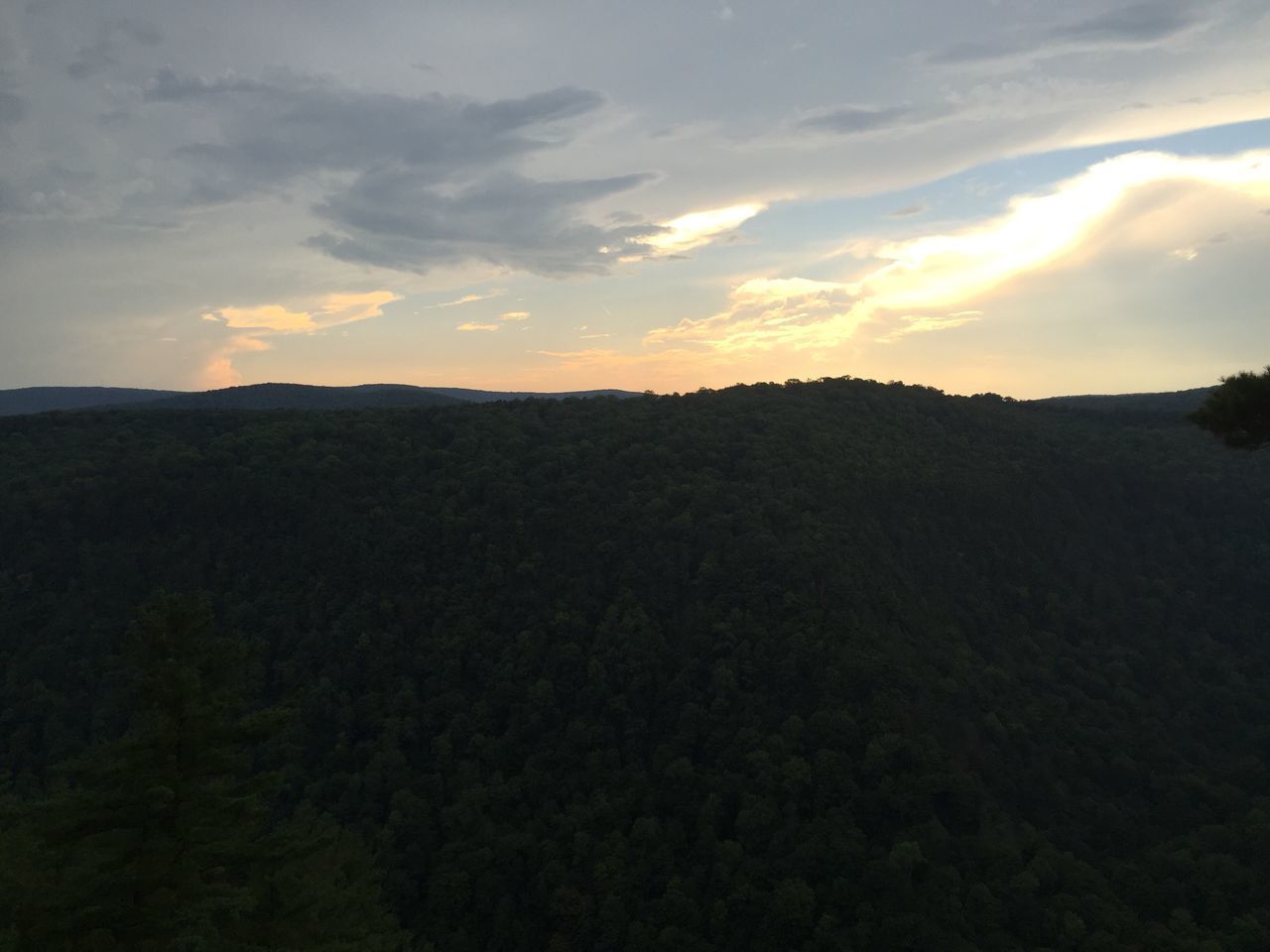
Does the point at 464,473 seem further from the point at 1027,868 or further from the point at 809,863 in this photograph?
the point at 1027,868

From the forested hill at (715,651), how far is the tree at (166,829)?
27.7ft

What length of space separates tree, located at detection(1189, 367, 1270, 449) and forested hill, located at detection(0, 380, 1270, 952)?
9303 mm

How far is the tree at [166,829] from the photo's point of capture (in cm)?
1802

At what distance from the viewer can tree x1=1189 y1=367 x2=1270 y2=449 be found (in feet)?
70.0

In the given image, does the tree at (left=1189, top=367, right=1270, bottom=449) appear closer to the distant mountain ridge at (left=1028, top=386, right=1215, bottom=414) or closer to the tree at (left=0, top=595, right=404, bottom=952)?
the tree at (left=0, top=595, right=404, bottom=952)

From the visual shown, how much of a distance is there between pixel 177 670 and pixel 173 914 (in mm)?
5506

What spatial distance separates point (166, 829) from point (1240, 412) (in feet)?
98.8

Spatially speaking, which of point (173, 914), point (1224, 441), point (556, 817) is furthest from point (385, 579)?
point (1224, 441)

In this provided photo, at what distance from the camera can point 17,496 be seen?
78.7m

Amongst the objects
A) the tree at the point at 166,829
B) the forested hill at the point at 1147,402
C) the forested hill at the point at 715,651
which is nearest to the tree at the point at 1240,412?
the forested hill at the point at 715,651

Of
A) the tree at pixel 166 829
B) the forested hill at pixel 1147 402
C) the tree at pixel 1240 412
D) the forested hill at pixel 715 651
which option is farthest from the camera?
the forested hill at pixel 1147 402

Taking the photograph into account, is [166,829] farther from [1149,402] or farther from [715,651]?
[1149,402]

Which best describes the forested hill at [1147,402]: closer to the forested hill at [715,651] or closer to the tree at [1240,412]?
the forested hill at [715,651]

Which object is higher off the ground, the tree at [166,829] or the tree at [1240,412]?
the tree at [1240,412]
